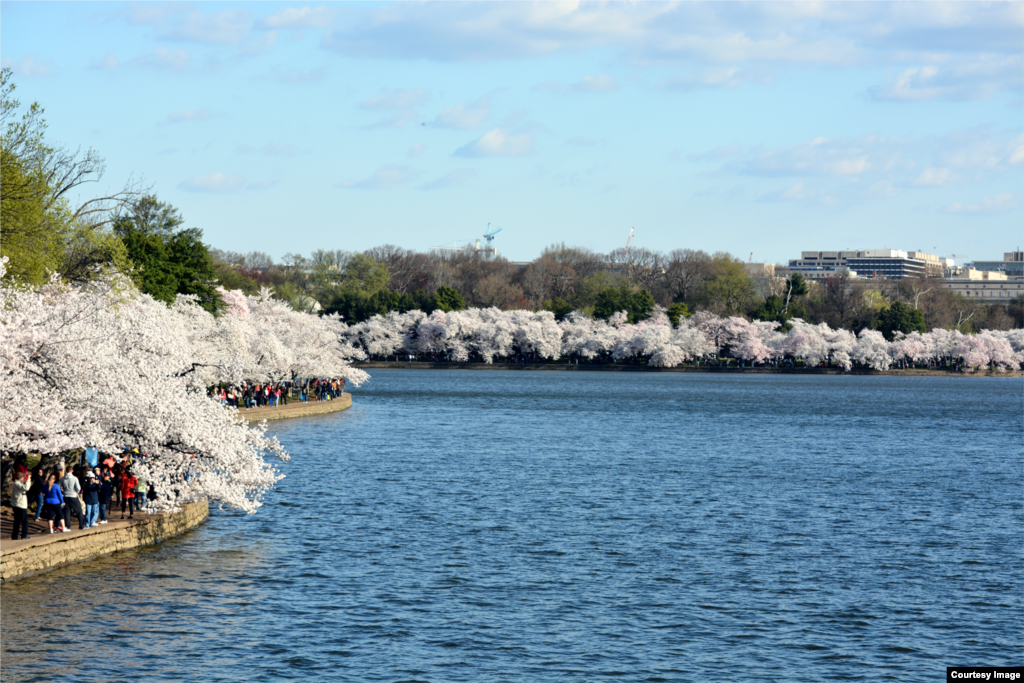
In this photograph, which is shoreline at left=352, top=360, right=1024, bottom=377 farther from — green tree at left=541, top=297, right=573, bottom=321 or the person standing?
the person standing

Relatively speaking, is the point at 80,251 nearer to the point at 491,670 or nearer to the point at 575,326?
→ the point at 491,670

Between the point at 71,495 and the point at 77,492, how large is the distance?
0.21 m

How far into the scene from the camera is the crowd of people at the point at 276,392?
222 ft

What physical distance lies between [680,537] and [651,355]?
408 ft

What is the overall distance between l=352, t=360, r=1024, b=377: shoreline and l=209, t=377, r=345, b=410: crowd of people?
67.5m

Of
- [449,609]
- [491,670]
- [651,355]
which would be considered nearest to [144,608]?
[449,609]

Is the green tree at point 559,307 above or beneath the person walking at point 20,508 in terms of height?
above

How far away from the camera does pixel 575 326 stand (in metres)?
159

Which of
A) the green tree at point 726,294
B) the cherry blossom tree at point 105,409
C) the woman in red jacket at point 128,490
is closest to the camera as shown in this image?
the cherry blossom tree at point 105,409

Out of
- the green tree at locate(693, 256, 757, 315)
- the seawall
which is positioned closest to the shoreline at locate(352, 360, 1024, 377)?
the green tree at locate(693, 256, 757, 315)

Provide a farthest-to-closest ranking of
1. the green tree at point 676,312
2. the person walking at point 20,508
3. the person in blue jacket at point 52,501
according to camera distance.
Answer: the green tree at point 676,312
the person in blue jacket at point 52,501
the person walking at point 20,508

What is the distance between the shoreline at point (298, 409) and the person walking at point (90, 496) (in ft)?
117

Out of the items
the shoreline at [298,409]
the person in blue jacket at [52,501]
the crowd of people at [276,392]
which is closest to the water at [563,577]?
the person in blue jacket at [52,501]

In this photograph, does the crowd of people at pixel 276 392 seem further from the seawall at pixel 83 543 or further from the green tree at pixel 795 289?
the green tree at pixel 795 289
